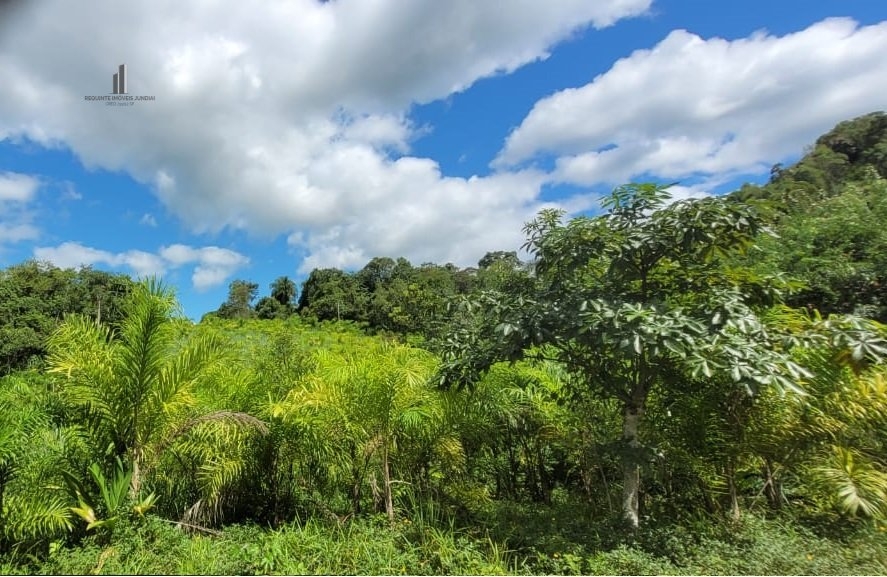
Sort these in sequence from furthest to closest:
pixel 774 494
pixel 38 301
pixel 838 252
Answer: pixel 38 301
pixel 838 252
pixel 774 494

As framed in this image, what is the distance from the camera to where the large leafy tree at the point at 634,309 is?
2734mm

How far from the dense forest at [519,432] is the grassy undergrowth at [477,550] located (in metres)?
0.02

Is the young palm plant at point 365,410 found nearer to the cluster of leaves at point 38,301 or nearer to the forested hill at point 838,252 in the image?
the forested hill at point 838,252

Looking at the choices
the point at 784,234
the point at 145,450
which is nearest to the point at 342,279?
the point at 784,234

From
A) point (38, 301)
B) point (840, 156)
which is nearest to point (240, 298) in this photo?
point (38, 301)

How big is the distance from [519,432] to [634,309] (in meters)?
2.34

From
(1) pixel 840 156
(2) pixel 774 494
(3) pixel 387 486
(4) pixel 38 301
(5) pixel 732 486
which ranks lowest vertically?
(2) pixel 774 494

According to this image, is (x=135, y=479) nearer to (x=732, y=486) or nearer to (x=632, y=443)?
(x=632, y=443)

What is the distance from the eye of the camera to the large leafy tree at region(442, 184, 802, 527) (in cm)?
273

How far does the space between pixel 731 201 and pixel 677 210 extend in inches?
13.2

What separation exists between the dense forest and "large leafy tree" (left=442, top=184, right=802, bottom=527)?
0.06ft

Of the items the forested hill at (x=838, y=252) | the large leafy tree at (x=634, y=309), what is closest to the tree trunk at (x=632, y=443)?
the large leafy tree at (x=634, y=309)

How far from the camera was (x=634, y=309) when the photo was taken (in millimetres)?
2809

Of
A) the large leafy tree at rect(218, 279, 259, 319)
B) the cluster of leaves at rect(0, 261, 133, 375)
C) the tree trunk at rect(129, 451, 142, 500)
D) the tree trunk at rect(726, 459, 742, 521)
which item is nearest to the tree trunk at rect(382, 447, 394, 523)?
the tree trunk at rect(129, 451, 142, 500)
